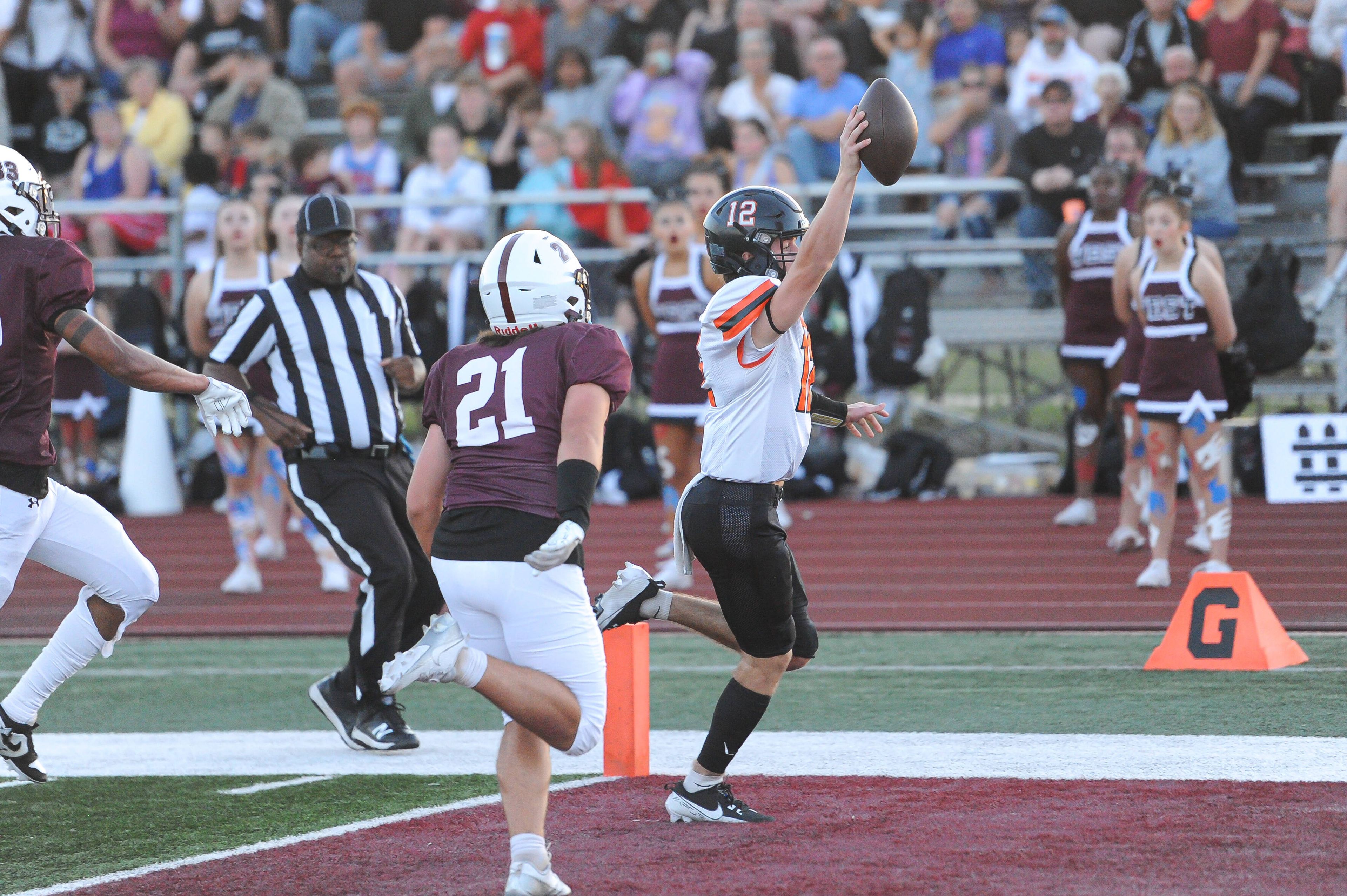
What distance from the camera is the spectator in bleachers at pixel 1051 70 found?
12398 mm

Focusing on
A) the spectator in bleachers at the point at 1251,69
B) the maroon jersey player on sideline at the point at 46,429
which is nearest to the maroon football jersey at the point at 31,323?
the maroon jersey player on sideline at the point at 46,429

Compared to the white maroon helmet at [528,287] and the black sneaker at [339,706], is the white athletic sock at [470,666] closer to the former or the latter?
the white maroon helmet at [528,287]

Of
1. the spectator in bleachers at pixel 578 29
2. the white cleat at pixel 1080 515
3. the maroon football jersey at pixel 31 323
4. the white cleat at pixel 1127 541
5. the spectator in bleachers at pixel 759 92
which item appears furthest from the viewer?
the spectator in bleachers at pixel 578 29

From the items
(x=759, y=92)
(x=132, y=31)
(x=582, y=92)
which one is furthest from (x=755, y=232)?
(x=132, y=31)

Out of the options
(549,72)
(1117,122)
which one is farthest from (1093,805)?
(549,72)

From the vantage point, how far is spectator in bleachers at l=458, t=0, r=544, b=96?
14781 mm

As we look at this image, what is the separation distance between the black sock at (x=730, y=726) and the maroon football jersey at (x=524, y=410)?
93cm

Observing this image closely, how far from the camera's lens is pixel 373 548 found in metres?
5.80

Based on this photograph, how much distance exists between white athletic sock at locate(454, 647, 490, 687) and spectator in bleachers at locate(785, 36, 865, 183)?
970cm

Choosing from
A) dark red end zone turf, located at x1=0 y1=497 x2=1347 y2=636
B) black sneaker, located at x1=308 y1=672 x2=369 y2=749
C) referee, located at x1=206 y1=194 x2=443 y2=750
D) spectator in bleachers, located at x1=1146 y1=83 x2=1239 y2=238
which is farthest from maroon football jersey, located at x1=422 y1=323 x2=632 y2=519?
spectator in bleachers, located at x1=1146 y1=83 x2=1239 y2=238

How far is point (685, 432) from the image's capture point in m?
9.20

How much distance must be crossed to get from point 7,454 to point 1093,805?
10.6 ft

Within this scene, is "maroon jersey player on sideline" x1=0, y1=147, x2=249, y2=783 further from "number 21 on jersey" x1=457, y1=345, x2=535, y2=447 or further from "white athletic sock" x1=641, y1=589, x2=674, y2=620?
"white athletic sock" x1=641, y1=589, x2=674, y2=620

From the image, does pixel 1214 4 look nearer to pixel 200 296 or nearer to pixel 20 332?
pixel 200 296
